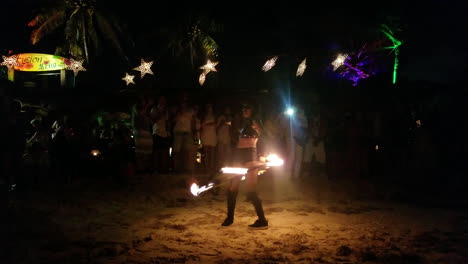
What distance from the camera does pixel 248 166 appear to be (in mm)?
7770

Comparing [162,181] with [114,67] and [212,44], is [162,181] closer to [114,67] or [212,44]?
[212,44]

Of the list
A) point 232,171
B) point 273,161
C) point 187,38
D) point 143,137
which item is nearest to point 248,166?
point 232,171

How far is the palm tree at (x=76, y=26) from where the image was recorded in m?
18.6

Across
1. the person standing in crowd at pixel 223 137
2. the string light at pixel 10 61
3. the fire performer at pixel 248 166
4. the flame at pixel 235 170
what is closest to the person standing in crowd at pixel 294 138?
the person standing in crowd at pixel 223 137

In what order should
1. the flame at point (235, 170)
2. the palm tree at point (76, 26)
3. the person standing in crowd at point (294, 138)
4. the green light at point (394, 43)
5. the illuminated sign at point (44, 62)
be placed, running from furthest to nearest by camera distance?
the green light at point (394, 43) → the palm tree at point (76, 26) → the illuminated sign at point (44, 62) → the person standing in crowd at point (294, 138) → the flame at point (235, 170)

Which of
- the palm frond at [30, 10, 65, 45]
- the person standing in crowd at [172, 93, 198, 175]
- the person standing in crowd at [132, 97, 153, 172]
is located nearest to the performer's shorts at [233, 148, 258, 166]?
the person standing in crowd at [172, 93, 198, 175]

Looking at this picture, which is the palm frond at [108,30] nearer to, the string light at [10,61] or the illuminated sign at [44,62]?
the illuminated sign at [44,62]

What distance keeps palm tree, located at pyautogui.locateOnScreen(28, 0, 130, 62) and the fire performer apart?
13.0 metres

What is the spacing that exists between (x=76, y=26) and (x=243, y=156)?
14.3 meters

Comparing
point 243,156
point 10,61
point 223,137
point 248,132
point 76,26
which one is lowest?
point 243,156

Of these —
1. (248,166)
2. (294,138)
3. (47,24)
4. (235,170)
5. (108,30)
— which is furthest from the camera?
(108,30)

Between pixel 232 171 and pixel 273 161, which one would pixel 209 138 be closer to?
pixel 273 161

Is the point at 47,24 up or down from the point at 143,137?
up

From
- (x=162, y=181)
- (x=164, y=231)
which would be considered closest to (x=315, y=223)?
(x=164, y=231)
